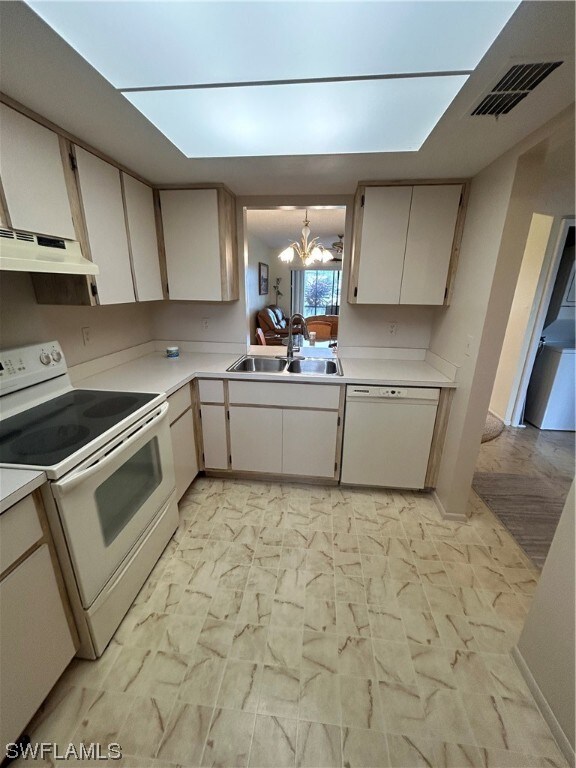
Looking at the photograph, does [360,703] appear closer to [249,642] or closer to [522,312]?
[249,642]

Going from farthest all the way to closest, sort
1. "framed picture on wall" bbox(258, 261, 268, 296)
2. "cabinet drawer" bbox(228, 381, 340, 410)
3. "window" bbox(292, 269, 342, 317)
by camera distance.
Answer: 1. "window" bbox(292, 269, 342, 317)
2. "framed picture on wall" bbox(258, 261, 268, 296)
3. "cabinet drawer" bbox(228, 381, 340, 410)

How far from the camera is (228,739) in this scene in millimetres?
1056

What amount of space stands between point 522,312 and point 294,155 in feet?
10.1

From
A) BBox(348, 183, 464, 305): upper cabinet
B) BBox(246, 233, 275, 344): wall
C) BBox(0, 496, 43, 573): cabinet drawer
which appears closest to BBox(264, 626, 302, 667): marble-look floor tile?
BBox(0, 496, 43, 573): cabinet drawer

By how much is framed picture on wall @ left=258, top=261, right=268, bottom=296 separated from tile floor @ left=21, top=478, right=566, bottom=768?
6334 mm

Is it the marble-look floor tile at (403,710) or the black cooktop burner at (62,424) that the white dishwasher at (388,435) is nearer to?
the marble-look floor tile at (403,710)

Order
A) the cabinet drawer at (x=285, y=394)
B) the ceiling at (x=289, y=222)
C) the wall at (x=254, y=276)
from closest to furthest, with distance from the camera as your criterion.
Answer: the cabinet drawer at (x=285, y=394) → the ceiling at (x=289, y=222) → the wall at (x=254, y=276)

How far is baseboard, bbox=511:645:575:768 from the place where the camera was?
102 centimetres

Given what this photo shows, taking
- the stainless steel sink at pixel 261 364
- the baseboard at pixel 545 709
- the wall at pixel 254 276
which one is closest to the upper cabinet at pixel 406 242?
the stainless steel sink at pixel 261 364

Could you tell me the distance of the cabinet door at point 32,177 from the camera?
1193 millimetres

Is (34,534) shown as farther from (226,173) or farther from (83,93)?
(226,173)

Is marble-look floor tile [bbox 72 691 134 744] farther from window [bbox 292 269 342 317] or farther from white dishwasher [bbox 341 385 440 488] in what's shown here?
window [bbox 292 269 342 317]

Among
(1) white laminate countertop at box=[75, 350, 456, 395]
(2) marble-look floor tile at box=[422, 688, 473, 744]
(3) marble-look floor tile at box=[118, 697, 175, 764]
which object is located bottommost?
(3) marble-look floor tile at box=[118, 697, 175, 764]

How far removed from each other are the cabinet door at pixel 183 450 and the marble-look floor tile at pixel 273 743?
118cm
